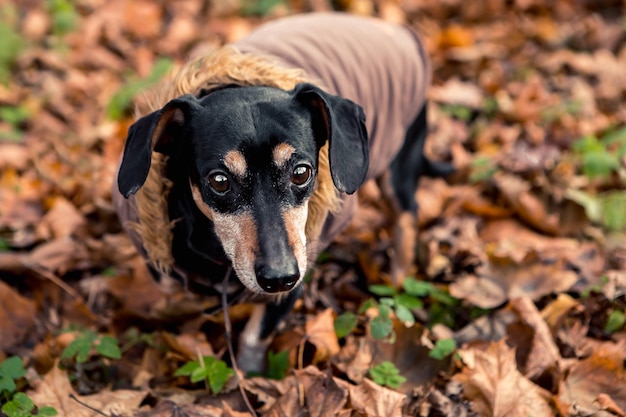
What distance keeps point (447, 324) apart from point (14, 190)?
8.25 ft

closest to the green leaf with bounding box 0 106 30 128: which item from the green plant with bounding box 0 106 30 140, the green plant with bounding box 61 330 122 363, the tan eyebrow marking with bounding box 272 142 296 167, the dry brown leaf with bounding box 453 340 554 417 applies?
the green plant with bounding box 0 106 30 140

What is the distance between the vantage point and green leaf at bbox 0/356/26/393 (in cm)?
222

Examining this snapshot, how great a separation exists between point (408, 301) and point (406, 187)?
83 centimetres

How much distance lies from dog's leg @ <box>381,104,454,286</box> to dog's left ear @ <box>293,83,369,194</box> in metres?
1.09

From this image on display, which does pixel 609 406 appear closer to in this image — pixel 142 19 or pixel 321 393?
pixel 321 393

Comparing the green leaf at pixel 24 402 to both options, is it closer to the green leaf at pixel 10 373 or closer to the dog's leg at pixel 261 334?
the green leaf at pixel 10 373

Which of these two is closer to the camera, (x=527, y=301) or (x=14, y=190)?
(x=527, y=301)

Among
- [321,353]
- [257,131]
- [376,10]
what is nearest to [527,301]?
[321,353]

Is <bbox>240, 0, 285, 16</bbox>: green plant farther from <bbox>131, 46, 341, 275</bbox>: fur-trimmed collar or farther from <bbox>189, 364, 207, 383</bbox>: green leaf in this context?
<bbox>189, 364, 207, 383</bbox>: green leaf

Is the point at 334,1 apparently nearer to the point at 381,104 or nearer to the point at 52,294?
the point at 381,104

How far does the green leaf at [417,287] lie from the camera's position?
2.83 m

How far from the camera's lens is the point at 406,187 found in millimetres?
3418

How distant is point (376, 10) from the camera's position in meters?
5.68

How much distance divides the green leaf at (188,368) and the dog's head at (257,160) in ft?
1.58
